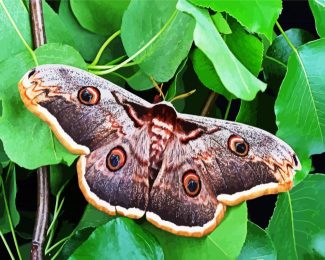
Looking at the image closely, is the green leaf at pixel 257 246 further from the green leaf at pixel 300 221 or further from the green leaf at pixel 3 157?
the green leaf at pixel 3 157

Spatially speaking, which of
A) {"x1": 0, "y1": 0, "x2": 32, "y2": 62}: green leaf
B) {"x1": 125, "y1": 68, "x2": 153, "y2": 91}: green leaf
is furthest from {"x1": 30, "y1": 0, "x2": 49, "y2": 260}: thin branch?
{"x1": 125, "y1": 68, "x2": 153, "y2": 91}: green leaf

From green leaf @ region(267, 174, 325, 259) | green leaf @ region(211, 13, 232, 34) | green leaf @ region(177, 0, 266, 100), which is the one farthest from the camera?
green leaf @ region(267, 174, 325, 259)

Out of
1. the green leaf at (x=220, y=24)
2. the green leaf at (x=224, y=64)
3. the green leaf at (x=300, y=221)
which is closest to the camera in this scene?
the green leaf at (x=224, y=64)

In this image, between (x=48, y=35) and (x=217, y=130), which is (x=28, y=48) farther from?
(x=217, y=130)

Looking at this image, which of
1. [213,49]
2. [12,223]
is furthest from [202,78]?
[12,223]

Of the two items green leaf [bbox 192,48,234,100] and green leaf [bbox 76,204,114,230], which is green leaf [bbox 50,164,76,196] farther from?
green leaf [bbox 192,48,234,100]

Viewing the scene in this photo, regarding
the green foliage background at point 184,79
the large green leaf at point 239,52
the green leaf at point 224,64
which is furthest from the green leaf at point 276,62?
the green leaf at point 224,64
